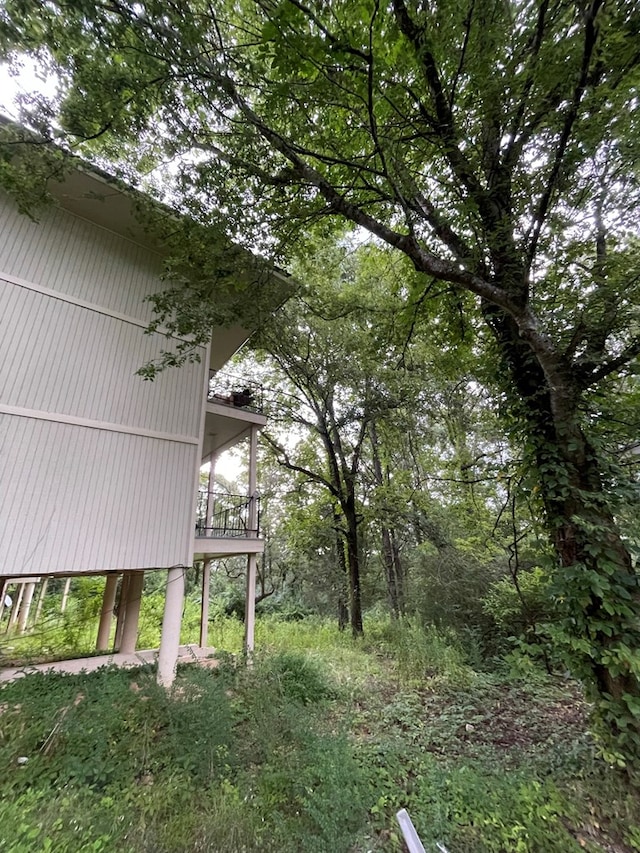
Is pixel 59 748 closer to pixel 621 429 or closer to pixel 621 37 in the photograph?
pixel 621 429

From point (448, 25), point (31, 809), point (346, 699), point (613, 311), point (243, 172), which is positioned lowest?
point (346, 699)

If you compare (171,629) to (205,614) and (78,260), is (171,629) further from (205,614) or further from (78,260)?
(78,260)

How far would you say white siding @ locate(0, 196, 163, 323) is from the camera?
484 cm

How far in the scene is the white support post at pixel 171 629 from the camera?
488 centimetres

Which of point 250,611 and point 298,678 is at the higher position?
point 250,611

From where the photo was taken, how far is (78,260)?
5355mm

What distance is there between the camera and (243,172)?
3.91 metres

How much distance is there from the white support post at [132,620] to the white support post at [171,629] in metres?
2.33

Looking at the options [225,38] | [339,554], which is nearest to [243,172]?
[225,38]

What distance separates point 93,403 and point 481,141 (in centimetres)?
570

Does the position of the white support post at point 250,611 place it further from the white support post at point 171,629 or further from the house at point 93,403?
the white support post at point 171,629

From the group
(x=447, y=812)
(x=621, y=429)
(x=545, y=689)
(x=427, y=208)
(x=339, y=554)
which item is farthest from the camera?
(x=339, y=554)

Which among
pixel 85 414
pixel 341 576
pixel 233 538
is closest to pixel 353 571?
pixel 341 576

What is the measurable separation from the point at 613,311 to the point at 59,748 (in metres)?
6.06
